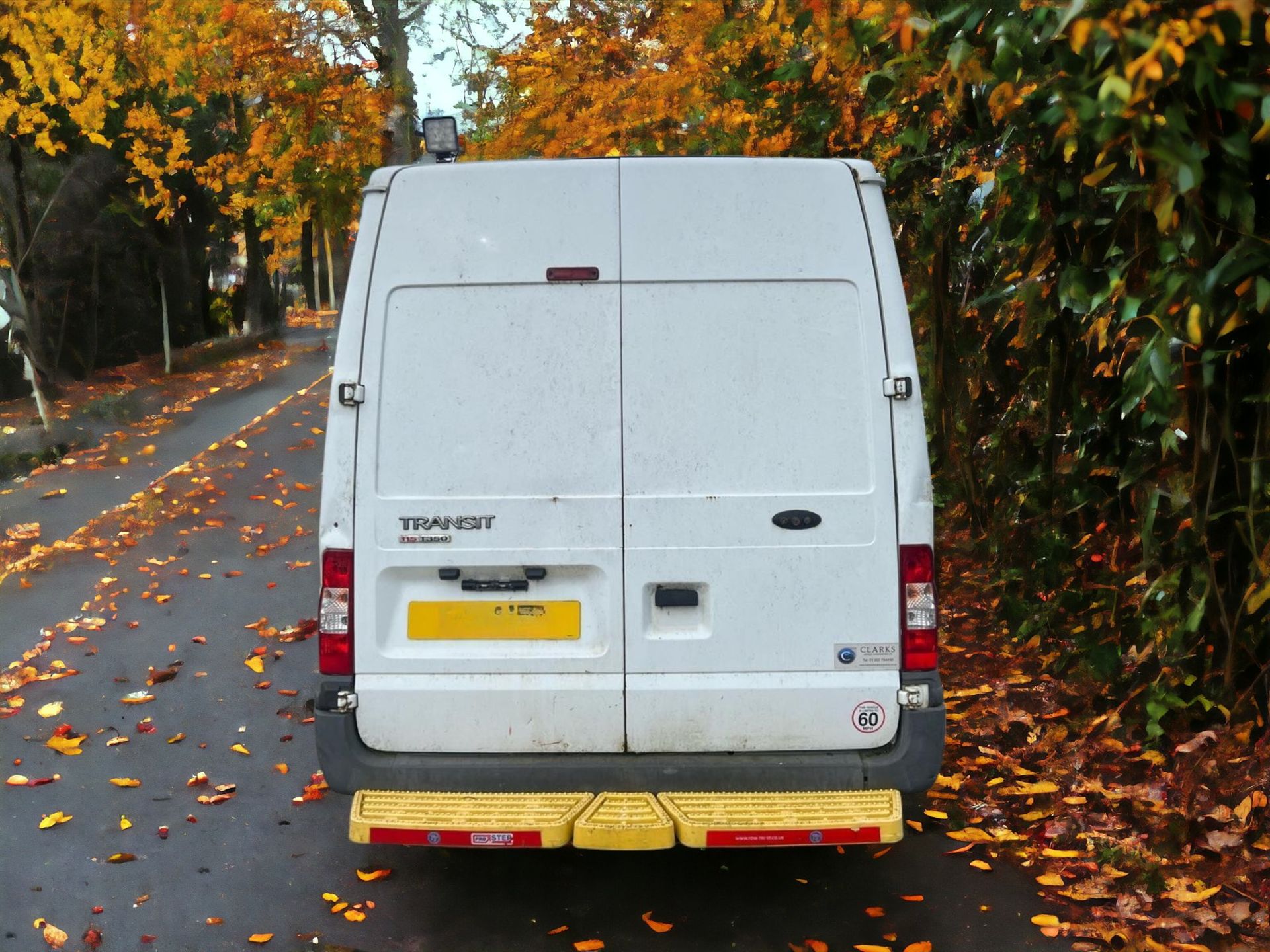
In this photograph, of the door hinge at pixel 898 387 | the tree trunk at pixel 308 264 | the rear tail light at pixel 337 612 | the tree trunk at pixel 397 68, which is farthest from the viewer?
the tree trunk at pixel 308 264

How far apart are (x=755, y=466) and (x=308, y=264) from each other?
40.3 m

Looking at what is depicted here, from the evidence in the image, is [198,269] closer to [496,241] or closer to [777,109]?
[777,109]

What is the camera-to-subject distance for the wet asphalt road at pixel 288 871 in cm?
443

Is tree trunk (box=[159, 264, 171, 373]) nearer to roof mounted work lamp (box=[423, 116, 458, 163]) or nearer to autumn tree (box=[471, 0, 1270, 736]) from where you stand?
autumn tree (box=[471, 0, 1270, 736])

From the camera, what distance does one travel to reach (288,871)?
16.3 ft

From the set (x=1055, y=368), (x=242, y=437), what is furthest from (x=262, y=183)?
(x=1055, y=368)

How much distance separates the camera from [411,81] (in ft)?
56.0

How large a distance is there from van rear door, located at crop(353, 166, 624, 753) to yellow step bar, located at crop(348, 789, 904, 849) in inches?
8.2

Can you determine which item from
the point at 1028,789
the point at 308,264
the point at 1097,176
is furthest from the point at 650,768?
the point at 308,264

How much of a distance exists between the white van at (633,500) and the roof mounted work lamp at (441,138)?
1.75 metres

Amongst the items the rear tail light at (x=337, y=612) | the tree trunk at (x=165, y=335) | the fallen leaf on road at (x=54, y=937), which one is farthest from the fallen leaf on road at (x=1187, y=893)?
the tree trunk at (x=165, y=335)

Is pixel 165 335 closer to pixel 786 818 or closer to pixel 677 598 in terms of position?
pixel 677 598

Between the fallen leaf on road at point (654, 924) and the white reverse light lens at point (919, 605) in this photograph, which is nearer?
the white reverse light lens at point (919, 605)

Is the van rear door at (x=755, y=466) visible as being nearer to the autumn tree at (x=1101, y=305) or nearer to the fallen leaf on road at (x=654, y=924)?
the fallen leaf on road at (x=654, y=924)
